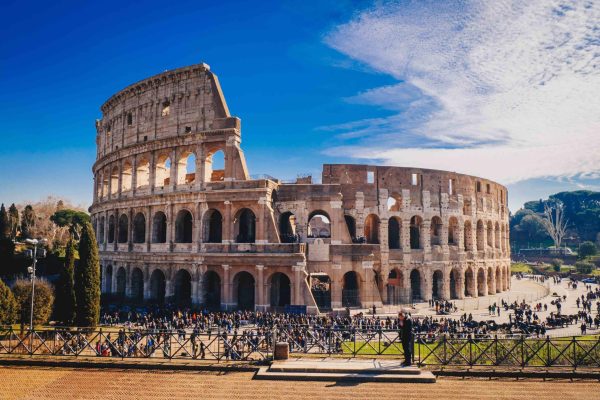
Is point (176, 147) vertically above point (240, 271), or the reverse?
point (176, 147)

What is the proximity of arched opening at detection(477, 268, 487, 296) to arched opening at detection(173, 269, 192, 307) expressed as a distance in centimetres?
2782

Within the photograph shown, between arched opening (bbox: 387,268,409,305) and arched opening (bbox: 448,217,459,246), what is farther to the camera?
arched opening (bbox: 448,217,459,246)

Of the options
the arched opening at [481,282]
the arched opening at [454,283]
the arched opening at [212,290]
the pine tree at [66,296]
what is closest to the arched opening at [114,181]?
the arched opening at [212,290]

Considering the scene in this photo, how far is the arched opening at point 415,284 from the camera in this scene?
3490 cm

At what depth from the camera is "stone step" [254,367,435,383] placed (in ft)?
38.3

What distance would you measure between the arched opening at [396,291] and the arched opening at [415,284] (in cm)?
201

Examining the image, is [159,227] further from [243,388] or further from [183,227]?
[243,388]

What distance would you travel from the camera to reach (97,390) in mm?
11383

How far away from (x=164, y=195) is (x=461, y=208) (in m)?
26.6

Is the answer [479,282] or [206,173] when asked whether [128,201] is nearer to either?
[206,173]

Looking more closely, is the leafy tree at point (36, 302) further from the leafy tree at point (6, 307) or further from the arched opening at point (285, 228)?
the arched opening at point (285, 228)

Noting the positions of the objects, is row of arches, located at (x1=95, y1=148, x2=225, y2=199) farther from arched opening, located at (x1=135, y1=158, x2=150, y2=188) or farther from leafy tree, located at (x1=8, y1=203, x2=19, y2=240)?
leafy tree, located at (x1=8, y1=203, x2=19, y2=240)

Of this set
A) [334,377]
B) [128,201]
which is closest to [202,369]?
[334,377]

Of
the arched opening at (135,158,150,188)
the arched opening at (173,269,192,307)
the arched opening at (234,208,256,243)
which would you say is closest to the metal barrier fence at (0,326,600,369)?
the arched opening at (173,269,192,307)
